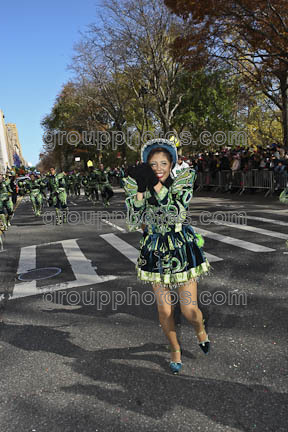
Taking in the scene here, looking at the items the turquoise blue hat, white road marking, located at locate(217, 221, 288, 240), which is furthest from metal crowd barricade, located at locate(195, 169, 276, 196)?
the turquoise blue hat

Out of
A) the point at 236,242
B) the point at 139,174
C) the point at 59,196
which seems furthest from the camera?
the point at 59,196

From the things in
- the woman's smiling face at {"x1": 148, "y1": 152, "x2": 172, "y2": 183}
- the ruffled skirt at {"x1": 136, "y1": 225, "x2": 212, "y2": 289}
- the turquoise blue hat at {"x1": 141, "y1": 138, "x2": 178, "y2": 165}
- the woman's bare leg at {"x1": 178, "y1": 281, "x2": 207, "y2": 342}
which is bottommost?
the woman's bare leg at {"x1": 178, "y1": 281, "x2": 207, "y2": 342}

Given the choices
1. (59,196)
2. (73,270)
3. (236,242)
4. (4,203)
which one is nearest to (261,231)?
(236,242)

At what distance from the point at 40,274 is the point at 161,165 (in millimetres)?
4597

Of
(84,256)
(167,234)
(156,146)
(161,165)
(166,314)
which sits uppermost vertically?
(156,146)

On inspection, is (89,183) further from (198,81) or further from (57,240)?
(198,81)

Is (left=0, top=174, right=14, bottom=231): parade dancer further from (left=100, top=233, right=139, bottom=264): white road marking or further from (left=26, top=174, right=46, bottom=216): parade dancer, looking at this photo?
(left=100, top=233, right=139, bottom=264): white road marking

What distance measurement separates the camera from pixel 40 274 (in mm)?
7500

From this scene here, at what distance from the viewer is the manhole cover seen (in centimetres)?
726

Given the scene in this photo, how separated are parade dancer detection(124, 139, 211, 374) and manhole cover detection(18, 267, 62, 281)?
4014mm

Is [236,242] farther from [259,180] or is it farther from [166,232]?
[259,180]

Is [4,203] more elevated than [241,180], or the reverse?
[241,180]

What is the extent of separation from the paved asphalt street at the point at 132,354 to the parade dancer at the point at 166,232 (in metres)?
0.45

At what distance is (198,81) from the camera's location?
33938 mm
